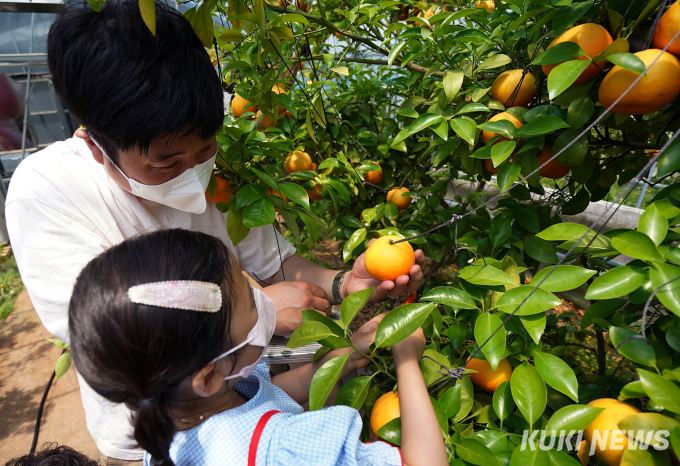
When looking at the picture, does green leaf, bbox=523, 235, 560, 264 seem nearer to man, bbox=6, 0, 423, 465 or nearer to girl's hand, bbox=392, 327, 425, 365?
man, bbox=6, 0, 423, 465

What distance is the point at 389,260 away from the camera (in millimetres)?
1135

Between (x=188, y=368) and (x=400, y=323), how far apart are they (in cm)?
48

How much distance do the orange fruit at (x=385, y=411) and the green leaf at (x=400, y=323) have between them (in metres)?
0.22

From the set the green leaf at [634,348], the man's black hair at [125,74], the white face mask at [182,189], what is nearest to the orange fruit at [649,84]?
the green leaf at [634,348]

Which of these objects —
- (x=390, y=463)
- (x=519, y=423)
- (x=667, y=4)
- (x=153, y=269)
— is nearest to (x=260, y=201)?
(x=153, y=269)

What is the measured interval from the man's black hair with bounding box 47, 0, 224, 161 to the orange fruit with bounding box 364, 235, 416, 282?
0.64m

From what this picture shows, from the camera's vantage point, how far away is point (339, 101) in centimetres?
215

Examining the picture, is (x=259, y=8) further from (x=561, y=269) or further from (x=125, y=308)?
(x=561, y=269)

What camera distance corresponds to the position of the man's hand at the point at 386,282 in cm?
115

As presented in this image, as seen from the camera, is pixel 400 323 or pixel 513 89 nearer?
pixel 400 323

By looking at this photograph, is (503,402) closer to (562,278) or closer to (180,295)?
(562,278)

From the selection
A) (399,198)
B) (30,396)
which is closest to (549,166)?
(399,198)

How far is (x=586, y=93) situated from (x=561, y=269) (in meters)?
0.45

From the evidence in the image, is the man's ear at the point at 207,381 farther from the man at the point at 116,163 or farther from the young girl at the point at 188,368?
the man at the point at 116,163
